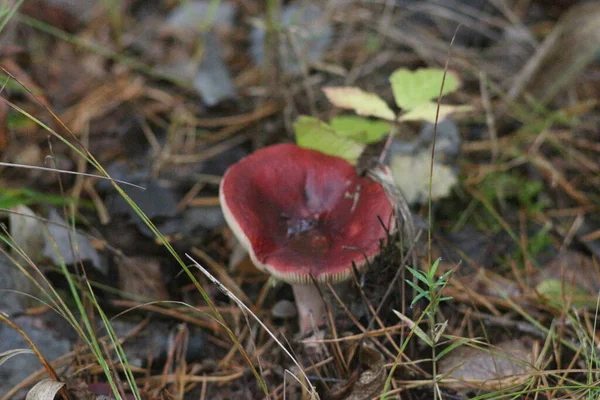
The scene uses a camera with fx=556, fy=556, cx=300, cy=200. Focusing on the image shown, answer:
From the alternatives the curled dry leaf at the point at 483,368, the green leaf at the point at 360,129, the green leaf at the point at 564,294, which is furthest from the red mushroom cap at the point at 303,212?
the green leaf at the point at 564,294

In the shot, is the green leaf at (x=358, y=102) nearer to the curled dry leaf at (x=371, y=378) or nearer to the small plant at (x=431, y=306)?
the small plant at (x=431, y=306)

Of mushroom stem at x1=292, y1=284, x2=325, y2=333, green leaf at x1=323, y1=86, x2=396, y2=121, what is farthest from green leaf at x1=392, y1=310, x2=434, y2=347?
green leaf at x1=323, y1=86, x2=396, y2=121

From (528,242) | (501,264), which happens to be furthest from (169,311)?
(528,242)

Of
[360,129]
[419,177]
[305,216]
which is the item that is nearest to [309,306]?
[305,216]

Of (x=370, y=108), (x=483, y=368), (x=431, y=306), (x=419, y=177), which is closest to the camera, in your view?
(x=431, y=306)

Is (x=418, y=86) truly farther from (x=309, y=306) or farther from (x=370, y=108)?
(x=309, y=306)

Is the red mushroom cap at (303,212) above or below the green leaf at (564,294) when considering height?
above

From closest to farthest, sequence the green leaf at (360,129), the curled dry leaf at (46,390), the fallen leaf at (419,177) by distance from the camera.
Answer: the curled dry leaf at (46,390) < the green leaf at (360,129) < the fallen leaf at (419,177)
